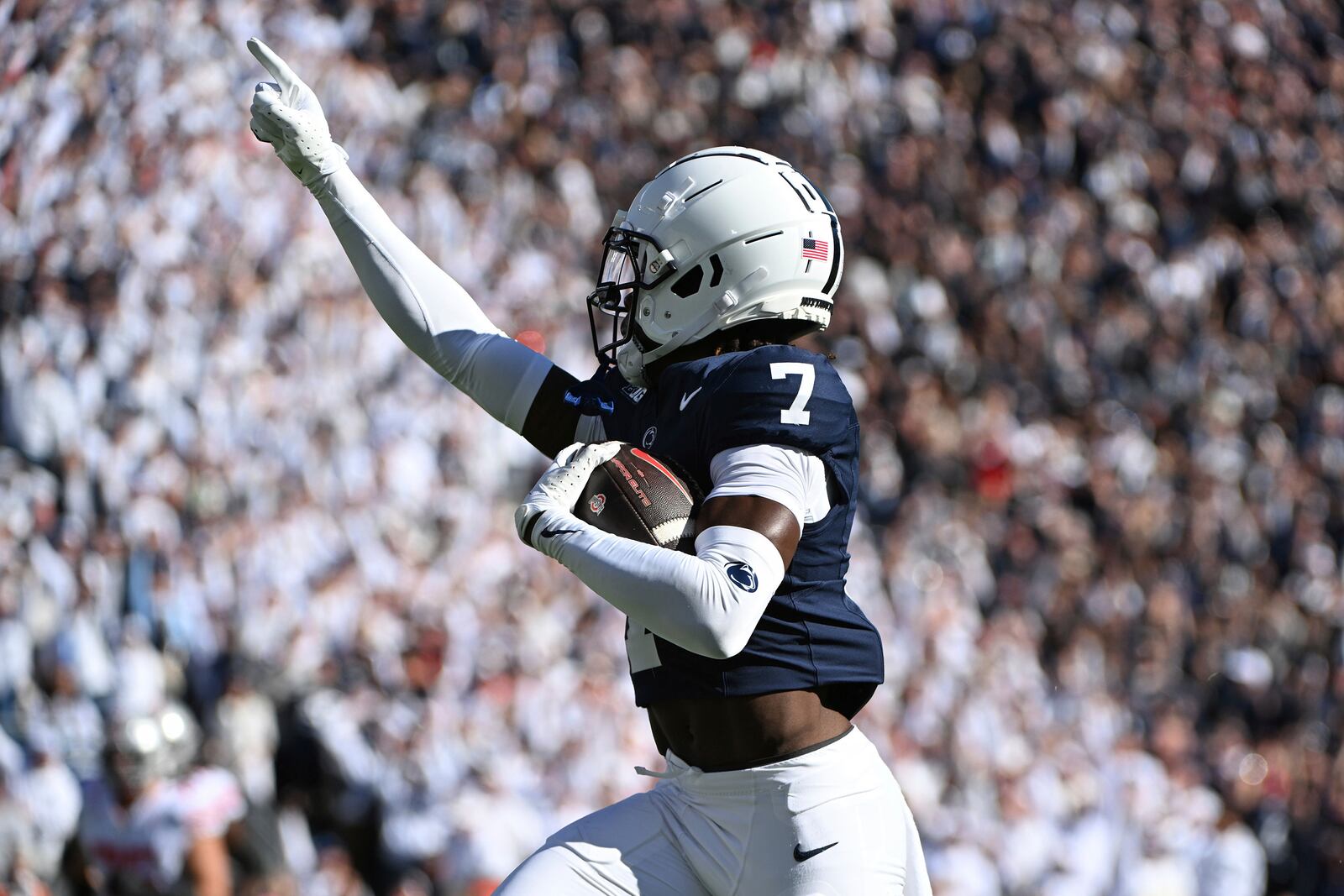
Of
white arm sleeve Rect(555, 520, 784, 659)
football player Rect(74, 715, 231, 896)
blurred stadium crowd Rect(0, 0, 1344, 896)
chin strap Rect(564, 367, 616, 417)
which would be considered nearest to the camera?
white arm sleeve Rect(555, 520, 784, 659)

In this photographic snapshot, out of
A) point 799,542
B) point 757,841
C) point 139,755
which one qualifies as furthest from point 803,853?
point 139,755

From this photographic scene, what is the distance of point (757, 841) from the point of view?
2717 millimetres

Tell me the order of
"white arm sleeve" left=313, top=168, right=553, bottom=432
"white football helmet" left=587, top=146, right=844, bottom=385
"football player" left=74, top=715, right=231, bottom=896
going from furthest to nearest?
1. "football player" left=74, top=715, right=231, bottom=896
2. "white arm sleeve" left=313, top=168, right=553, bottom=432
3. "white football helmet" left=587, top=146, right=844, bottom=385

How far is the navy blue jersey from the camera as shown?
2668 mm

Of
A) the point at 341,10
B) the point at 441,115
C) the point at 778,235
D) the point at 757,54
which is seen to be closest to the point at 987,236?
the point at 757,54

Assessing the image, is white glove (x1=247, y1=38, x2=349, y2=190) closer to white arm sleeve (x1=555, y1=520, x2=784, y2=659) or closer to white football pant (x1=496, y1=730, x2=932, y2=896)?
white arm sleeve (x1=555, y1=520, x2=784, y2=659)

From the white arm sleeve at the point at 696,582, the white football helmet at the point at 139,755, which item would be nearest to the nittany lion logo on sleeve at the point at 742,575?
the white arm sleeve at the point at 696,582

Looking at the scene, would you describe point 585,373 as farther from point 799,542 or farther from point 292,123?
point 799,542

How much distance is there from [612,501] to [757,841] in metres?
0.60

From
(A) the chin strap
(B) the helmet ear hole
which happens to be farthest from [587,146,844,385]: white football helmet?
(A) the chin strap

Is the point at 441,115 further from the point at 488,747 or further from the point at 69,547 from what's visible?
the point at 488,747

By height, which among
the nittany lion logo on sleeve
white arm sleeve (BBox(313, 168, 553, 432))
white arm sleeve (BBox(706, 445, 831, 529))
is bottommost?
the nittany lion logo on sleeve

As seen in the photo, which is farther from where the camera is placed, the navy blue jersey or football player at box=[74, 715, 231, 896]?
football player at box=[74, 715, 231, 896]

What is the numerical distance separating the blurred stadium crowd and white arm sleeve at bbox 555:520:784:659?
4.34m
